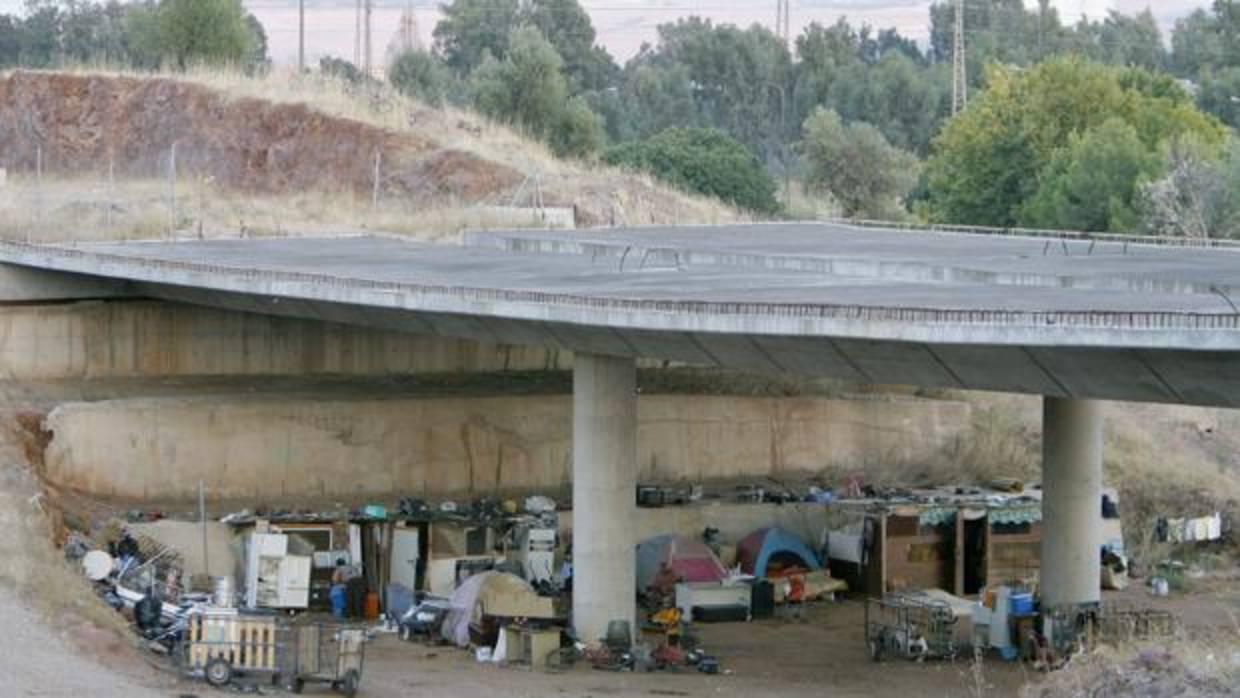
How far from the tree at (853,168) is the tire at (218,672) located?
8136 centimetres

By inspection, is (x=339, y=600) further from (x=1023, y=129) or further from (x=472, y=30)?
(x=472, y=30)

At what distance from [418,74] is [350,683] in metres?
113

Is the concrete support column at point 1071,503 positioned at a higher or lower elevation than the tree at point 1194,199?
lower

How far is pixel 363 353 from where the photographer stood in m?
65.6

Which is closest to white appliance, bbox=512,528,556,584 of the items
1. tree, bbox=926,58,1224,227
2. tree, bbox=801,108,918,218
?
tree, bbox=926,58,1224,227

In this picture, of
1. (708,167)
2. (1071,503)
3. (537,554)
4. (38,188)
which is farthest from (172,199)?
(1071,503)

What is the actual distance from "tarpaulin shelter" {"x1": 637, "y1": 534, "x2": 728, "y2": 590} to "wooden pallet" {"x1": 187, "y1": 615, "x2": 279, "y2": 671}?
13268 millimetres

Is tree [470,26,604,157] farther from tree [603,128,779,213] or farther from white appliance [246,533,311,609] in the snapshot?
white appliance [246,533,311,609]

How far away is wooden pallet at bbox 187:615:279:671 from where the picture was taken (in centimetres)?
4072

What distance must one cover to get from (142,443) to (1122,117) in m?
62.4

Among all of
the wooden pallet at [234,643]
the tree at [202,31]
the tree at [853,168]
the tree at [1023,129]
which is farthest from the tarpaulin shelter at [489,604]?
the tree at [853,168]

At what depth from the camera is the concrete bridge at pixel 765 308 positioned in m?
37.7

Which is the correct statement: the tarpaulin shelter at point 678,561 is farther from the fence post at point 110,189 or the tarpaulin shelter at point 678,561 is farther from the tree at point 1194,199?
the tree at point 1194,199

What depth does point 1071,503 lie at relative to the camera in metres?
50.6
